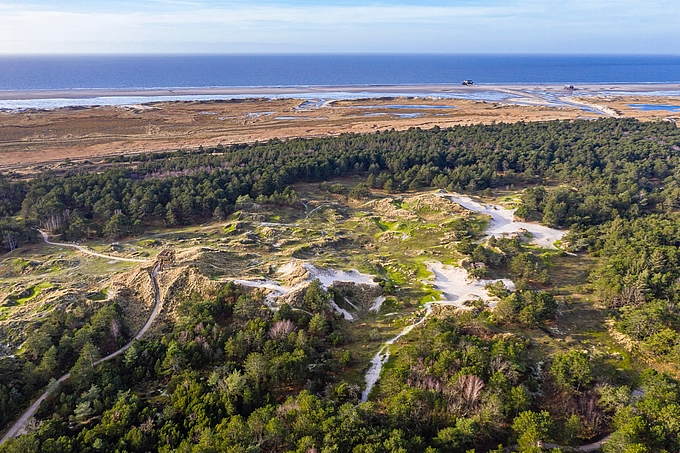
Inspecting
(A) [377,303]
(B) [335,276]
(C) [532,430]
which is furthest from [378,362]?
(B) [335,276]

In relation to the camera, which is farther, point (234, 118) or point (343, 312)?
point (234, 118)

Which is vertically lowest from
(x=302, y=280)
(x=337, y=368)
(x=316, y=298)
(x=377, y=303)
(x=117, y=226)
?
(x=337, y=368)

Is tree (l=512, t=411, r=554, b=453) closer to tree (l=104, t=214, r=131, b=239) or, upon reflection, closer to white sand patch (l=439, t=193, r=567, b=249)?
white sand patch (l=439, t=193, r=567, b=249)

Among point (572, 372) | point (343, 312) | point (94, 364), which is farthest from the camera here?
point (343, 312)

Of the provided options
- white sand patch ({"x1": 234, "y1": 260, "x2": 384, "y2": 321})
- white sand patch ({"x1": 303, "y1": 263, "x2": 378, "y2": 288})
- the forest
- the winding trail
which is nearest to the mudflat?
the forest

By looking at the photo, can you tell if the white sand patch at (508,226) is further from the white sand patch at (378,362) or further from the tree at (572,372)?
the tree at (572,372)

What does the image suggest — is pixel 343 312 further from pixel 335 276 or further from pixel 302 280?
pixel 302 280
